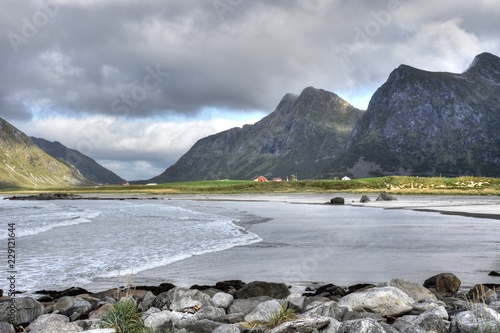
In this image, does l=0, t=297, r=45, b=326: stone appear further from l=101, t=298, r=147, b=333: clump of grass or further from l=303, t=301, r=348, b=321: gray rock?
l=303, t=301, r=348, b=321: gray rock

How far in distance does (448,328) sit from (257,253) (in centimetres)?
1495

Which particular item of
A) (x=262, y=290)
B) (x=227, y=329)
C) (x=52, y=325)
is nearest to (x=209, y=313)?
(x=227, y=329)

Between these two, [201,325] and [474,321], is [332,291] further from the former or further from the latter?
[474,321]

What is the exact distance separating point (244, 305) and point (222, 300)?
654mm

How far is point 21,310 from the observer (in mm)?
11648

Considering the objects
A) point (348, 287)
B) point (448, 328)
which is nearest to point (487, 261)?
point (348, 287)

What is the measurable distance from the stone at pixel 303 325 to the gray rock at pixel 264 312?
3.75 ft

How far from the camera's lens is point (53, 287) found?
16766 millimetres

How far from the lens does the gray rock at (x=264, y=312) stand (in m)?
10.2

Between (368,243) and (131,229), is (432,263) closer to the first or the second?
(368,243)

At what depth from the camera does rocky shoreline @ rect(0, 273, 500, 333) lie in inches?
352

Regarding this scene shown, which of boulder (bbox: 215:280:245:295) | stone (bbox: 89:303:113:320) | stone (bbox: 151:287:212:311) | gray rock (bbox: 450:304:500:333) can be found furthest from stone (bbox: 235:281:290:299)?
gray rock (bbox: 450:304:500:333)

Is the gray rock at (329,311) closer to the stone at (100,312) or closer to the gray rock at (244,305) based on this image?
the gray rock at (244,305)

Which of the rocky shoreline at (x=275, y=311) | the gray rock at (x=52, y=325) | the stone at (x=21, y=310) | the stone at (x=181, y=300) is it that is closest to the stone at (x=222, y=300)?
the rocky shoreline at (x=275, y=311)
